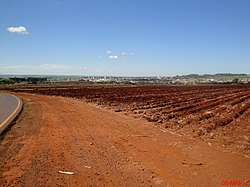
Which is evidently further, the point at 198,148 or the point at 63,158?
the point at 198,148

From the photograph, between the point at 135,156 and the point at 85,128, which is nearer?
the point at 135,156

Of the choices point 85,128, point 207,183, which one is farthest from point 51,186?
point 85,128

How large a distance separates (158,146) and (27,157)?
14.6 feet

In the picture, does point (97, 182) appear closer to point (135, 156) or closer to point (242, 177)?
point (135, 156)

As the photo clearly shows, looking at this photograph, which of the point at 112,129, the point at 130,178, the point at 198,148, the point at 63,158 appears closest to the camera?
the point at 130,178

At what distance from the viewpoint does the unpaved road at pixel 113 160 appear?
6.30 meters

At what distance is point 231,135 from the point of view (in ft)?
36.8

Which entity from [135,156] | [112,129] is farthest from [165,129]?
[135,156]

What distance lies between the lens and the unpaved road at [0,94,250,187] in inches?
248

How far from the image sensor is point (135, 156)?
26.9ft

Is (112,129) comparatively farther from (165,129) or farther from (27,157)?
(27,157)

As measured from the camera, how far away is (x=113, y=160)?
25.4ft

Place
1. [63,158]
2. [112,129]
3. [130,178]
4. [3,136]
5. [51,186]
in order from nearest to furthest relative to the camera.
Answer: [51,186], [130,178], [63,158], [3,136], [112,129]

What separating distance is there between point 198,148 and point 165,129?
387 centimetres
